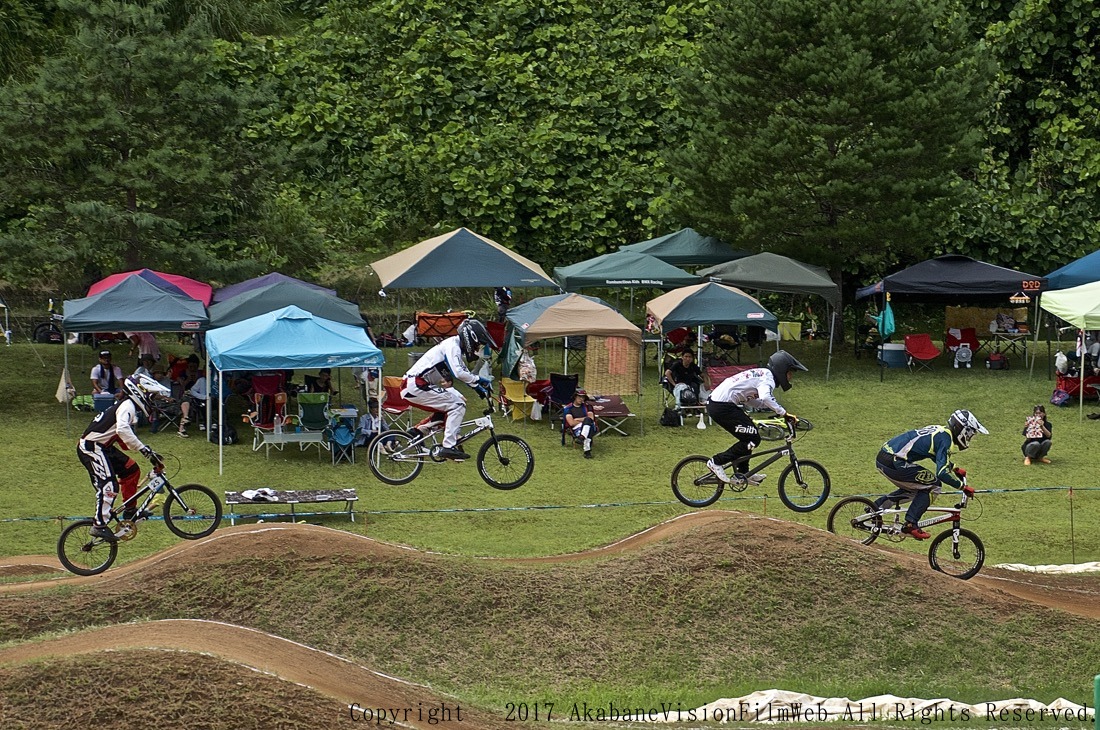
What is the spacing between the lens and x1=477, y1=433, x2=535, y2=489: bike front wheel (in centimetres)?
1798

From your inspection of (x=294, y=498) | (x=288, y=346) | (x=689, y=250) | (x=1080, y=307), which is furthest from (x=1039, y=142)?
(x=294, y=498)

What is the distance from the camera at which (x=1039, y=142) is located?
128 feet

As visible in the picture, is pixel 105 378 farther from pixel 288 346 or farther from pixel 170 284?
pixel 288 346

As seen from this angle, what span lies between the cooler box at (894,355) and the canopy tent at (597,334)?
30.3 feet

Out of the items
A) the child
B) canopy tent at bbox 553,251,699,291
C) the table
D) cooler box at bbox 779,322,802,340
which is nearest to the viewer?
the child

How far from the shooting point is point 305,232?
29.8m

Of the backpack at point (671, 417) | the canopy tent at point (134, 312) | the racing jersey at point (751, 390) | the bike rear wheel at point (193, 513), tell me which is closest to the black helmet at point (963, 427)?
the racing jersey at point (751, 390)

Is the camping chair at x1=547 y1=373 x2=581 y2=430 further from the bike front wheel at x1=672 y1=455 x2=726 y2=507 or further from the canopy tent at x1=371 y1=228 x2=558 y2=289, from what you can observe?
the bike front wheel at x1=672 y1=455 x2=726 y2=507

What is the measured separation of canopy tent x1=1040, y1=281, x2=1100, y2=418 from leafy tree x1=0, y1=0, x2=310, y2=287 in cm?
1656

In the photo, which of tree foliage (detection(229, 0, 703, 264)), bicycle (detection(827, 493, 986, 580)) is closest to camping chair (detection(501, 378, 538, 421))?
bicycle (detection(827, 493, 986, 580))

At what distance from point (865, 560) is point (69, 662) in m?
8.66

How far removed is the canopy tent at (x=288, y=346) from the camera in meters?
20.5

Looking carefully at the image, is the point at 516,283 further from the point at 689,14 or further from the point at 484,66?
the point at 689,14

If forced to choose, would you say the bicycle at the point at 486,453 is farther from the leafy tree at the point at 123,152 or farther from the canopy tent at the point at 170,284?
the leafy tree at the point at 123,152
